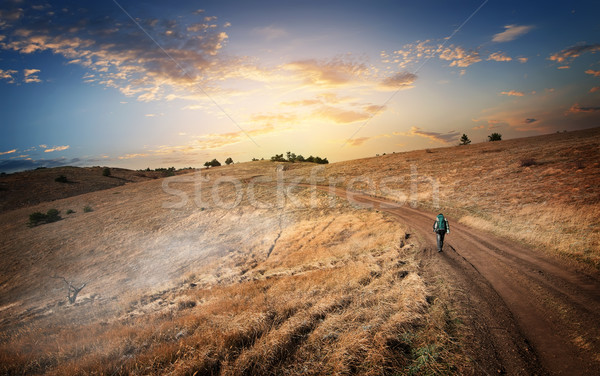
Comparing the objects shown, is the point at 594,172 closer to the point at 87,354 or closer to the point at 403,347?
the point at 403,347

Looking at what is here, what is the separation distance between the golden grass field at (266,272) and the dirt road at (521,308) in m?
0.69

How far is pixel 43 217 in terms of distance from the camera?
3616 cm

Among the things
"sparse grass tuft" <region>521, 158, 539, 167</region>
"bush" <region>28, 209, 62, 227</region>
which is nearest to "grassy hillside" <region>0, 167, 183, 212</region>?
"bush" <region>28, 209, 62, 227</region>

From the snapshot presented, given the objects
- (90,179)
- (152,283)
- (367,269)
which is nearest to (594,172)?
(367,269)

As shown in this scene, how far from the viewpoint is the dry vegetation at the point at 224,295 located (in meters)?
5.65

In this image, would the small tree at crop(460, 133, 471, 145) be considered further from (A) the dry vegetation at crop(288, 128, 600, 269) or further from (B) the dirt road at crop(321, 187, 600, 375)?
(B) the dirt road at crop(321, 187, 600, 375)

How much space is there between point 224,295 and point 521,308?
12531 mm

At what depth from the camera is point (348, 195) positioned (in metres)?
32.5

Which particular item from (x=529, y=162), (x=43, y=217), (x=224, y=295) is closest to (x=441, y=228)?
(x=224, y=295)

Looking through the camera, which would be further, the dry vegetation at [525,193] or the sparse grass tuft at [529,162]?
the sparse grass tuft at [529,162]

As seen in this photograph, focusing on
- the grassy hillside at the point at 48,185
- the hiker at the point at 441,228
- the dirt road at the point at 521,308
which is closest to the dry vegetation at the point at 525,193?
the dirt road at the point at 521,308

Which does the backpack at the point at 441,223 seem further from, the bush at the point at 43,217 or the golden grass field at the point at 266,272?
the bush at the point at 43,217

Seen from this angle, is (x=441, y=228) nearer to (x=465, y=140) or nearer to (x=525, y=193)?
(x=525, y=193)

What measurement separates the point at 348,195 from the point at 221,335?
90.5ft
